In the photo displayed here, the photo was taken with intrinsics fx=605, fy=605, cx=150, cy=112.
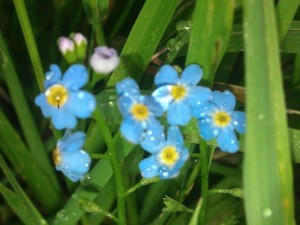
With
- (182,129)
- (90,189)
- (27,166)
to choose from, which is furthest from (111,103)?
(27,166)

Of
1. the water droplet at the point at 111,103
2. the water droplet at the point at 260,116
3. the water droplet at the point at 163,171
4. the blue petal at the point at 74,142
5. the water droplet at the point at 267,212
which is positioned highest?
the water droplet at the point at 260,116

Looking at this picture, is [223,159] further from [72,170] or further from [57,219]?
[72,170]

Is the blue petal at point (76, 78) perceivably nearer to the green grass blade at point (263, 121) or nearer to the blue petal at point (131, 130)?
the blue petal at point (131, 130)

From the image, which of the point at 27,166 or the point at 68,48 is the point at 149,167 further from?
the point at 27,166

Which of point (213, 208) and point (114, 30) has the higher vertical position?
point (114, 30)

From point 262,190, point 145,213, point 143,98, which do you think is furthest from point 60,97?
point 145,213

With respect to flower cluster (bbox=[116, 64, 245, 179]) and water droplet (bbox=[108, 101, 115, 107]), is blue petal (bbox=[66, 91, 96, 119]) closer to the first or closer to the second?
flower cluster (bbox=[116, 64, 245, 179])

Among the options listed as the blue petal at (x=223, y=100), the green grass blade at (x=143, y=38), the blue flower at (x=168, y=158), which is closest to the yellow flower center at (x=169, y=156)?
the blue flower at (x=168, y=158)

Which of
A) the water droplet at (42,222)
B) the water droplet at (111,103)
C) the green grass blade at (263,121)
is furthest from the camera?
the water droplet at (42,222)

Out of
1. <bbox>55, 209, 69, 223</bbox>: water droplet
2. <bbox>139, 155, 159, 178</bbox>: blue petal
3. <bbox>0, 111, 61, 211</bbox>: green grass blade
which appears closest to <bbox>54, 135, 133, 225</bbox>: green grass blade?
→ <bbox>55, 209, 69, 223</bbox>: water droplet
